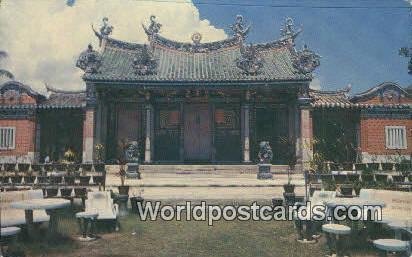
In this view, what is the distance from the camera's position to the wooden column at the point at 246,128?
16.9 metres

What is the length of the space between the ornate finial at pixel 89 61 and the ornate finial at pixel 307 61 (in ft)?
28.7

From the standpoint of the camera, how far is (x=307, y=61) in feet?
53.1

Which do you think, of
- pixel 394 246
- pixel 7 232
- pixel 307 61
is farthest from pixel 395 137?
pixel 7 232

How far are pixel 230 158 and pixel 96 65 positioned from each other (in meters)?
7.51

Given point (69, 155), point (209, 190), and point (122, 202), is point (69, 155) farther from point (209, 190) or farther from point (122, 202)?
point (209, 190)

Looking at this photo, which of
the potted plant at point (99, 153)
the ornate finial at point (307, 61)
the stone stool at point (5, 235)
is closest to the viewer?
the stone stool at point (5, 235)

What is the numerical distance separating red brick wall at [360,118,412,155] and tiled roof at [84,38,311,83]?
13.1 ft

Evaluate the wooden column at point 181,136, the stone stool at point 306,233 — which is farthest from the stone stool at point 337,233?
the wooden column at point 181,136

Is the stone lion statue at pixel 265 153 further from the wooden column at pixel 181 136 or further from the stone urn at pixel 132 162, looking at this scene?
the stone urn at pixel 132 162

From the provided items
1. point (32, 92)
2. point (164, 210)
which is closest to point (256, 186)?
point (164, 210)

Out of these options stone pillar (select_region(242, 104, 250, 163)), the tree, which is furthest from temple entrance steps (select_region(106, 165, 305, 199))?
the tree

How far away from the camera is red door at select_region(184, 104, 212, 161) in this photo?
1822 cm

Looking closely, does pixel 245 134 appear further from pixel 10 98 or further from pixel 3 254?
pixel 3 254

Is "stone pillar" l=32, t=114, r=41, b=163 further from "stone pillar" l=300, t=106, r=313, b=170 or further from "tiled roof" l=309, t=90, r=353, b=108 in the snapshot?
"tiled roof" l=309, t=90, r=353, b=108
